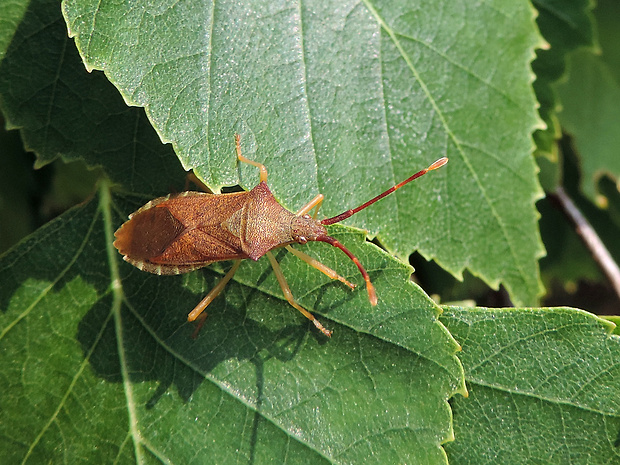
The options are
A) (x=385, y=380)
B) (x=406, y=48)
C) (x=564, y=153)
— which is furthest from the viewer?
(x=564, y=153)

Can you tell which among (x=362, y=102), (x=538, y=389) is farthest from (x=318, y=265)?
(x=538, y=389)

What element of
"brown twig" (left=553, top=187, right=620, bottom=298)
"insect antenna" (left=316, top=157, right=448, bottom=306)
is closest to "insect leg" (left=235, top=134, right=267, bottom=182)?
"insect antenna" (left=316, top=157, right=448, bottom=306)

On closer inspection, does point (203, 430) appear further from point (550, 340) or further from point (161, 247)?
point (550, 340)

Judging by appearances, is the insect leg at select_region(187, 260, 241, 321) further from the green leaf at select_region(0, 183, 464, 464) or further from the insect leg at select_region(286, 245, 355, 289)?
the insect leg at select_region(286, 245, 355, 289)

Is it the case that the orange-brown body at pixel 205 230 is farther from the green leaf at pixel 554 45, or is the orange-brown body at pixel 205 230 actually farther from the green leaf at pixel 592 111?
the green leaf at pixel 592 111

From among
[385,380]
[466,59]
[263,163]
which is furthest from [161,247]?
[466,59]

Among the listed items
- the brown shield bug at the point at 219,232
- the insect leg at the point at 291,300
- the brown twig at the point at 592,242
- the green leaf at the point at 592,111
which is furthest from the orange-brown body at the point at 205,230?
the green leaf at the point at 592,111

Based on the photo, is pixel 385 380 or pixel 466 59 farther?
pixel 466 59
